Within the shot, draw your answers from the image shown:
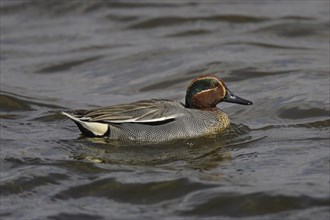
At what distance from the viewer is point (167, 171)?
9141 millimetres

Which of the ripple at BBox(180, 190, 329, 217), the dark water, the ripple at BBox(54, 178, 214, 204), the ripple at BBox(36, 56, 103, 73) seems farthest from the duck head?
the ripple at BBox(36, 56, 103, 73)

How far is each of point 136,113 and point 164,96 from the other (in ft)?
8.28

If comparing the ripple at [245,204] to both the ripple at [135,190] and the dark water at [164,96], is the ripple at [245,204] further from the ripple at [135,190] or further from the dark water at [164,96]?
the ripple at [135,190]

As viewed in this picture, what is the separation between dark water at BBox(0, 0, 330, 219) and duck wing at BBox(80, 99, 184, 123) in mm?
277

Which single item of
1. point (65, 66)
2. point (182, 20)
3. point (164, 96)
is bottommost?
point (164, 96)

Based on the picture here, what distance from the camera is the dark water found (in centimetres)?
831

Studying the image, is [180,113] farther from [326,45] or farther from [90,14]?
[90,14]

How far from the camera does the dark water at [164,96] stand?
8312 millimetres

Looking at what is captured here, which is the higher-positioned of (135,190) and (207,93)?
(207,93)

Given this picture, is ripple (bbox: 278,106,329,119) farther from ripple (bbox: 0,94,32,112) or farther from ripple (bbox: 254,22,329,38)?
ripple (bbox: 254,22,329,38)

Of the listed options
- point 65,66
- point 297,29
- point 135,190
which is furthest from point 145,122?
point 297,29

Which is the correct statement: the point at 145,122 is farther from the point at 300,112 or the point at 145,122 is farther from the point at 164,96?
the point at 164,96

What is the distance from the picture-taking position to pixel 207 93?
35.4 ft

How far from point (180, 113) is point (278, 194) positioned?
2.42 metres
